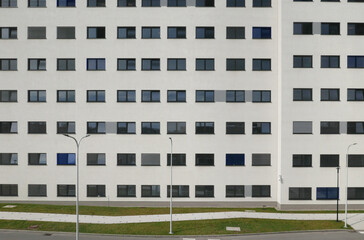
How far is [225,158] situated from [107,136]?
43.5 feet

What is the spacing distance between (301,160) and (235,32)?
15.6 meters

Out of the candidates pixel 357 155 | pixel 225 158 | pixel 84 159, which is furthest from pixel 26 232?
pixel 357 155

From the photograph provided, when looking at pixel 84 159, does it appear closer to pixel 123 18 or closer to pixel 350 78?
pixel 123 18

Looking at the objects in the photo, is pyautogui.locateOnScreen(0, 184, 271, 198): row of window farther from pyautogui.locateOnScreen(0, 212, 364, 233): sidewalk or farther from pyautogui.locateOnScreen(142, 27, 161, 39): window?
pyautogui.locateOnScreen(142, 27, 161, 39): window

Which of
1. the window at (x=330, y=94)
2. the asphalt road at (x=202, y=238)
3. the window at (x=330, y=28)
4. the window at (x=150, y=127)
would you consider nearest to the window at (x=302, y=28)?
the window at (x=330, y=28)

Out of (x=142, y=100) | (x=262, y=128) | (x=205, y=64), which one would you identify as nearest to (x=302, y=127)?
(x=262, y=128)

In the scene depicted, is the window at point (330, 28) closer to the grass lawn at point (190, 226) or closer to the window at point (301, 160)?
the window at point (301, 160)

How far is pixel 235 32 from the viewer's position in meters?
35.2

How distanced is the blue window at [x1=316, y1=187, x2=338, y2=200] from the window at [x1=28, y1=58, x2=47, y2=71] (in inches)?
1293

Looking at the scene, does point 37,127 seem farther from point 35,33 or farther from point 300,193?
point 300,193

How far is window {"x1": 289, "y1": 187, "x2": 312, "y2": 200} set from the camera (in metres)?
34.1

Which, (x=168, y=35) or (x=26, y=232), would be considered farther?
(x=168, y=35)

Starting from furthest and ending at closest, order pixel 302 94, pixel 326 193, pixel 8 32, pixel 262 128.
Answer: pixel 8 32
pixel 262 128
pixel 326 193
pixel 302 94

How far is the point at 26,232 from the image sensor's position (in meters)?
27.4
